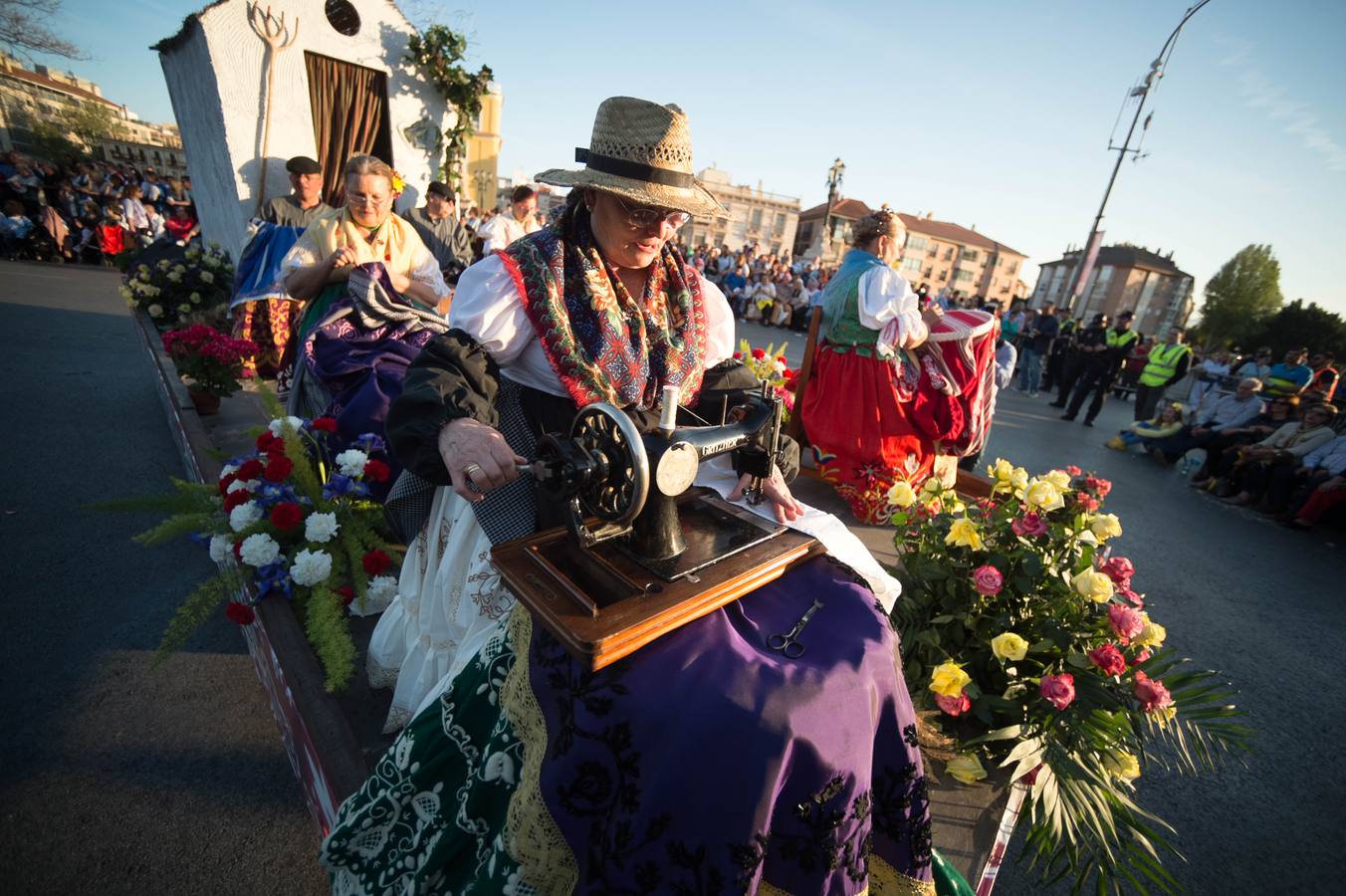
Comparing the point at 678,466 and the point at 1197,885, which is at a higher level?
the point at 678,466

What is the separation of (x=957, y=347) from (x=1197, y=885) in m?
3.17

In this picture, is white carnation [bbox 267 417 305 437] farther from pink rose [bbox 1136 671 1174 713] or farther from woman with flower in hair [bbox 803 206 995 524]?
pink rose [bbox 1136 671 1174 713]

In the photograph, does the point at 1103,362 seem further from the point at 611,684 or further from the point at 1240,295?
the point at 1240,295

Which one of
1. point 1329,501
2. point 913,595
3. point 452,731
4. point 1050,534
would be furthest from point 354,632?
point 1329,501

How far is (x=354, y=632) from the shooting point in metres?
2.58

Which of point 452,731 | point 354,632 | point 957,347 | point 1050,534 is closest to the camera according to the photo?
point 452,731

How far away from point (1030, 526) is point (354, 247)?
13.2 ft

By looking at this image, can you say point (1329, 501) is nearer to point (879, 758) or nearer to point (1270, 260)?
point (879, 758)

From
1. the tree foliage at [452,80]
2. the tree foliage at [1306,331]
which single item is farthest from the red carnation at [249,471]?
the tree foliage at [1306,331]

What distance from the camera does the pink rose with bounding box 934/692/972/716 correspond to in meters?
1.85

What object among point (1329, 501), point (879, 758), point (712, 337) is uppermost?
point (712, 337)

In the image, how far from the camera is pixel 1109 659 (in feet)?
6.16

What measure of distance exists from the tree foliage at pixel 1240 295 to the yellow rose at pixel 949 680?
54.4 m

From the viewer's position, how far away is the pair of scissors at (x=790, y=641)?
3.92 feet
